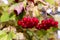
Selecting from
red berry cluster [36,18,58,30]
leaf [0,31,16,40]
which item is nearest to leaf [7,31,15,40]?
leaf [0,31,16,40]

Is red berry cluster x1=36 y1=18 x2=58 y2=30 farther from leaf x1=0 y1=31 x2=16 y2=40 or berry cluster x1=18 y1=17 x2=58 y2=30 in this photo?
leaf x1=0 y1=31 x2=16 y2=40

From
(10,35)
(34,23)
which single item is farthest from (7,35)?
(34,23)

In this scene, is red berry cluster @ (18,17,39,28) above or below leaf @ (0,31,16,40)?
above

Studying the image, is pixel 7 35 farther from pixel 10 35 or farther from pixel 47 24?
pixel 47 24

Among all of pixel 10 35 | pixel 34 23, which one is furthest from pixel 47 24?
pixel 10 35

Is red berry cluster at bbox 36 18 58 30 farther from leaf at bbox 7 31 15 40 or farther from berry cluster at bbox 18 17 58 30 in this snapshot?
leaf at bbox 7 31 15 40

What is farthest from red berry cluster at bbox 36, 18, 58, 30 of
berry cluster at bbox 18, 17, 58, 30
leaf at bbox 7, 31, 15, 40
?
leaf at bbox 7, 31, 15, 40

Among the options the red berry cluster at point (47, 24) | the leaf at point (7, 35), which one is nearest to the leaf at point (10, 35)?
the leaf at point (7, 35)

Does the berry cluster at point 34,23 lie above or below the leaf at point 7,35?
above

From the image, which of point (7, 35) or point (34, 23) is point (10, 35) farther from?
point (34, 23)

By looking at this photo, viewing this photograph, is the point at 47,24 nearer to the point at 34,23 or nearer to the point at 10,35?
the point at 34,23

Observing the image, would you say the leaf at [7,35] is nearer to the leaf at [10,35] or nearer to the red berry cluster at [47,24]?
the leaf at [10,35]

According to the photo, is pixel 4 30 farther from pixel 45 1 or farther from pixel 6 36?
pixel 45 1

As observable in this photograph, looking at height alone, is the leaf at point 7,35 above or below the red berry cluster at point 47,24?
below
